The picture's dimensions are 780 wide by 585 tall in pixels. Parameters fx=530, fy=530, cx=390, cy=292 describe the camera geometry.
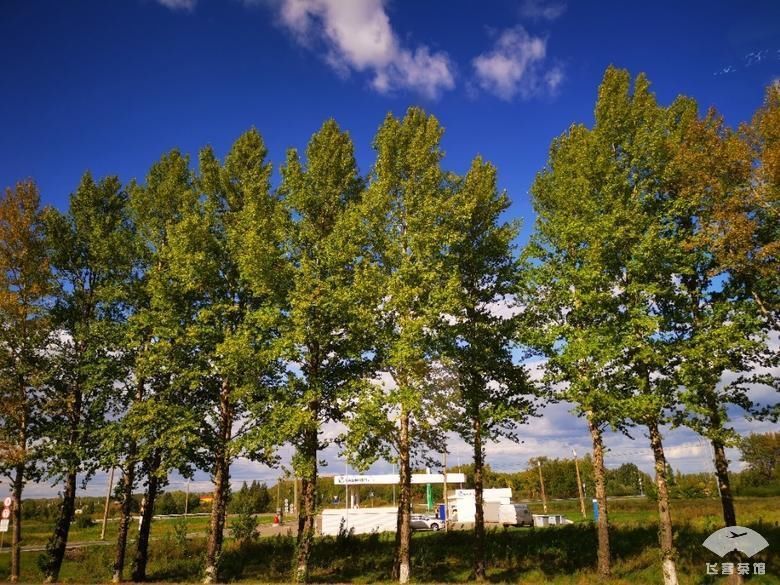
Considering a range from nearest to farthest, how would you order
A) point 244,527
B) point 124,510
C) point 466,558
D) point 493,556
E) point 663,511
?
point 663,511, point 124,510, point 493,556, point 466,558, point 244,527

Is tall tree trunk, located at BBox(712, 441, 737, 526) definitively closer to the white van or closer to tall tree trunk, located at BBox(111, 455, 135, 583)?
tall tree trunk, located at BBox(111, 455, 135, 583)

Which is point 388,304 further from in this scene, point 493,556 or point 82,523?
point 82,523

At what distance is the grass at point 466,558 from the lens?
70.1ft

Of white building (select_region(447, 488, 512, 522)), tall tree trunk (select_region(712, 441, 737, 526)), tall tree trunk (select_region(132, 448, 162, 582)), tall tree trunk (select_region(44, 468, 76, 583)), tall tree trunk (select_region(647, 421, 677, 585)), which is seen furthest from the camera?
white building (select_region(447, 488, 512, 522))

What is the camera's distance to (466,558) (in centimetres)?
2620

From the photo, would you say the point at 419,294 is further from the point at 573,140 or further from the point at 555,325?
the point at 573,140

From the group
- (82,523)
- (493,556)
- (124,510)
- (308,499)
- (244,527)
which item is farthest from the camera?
(82,523)

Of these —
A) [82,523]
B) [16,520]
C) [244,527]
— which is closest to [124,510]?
[16,520]

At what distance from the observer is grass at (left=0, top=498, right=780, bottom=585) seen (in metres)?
21.4

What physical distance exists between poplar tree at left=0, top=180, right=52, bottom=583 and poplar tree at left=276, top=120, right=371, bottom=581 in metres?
12.5

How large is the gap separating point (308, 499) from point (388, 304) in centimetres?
831

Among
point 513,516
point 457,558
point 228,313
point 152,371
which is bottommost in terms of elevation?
point 513,516

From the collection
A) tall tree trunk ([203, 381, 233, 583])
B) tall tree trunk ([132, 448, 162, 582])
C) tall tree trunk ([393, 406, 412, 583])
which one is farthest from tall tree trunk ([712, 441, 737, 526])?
tall tree trunk ([132, 448, 162, 582])

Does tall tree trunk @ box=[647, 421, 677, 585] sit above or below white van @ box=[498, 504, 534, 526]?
above
